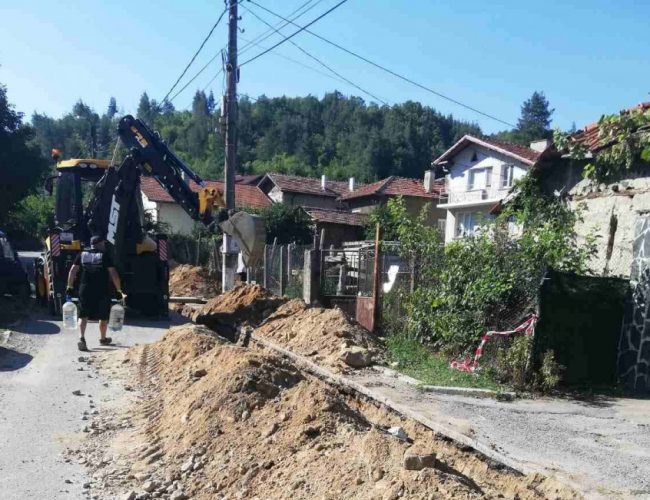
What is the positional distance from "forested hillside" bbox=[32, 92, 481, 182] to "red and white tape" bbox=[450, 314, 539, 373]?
Answer: 68346 mm

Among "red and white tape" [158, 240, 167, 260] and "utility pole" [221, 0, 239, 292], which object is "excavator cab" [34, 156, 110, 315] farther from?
"utility pole" [221, 0, 239, 292]

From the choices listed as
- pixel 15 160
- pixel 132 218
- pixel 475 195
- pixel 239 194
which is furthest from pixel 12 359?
pixel 239 194

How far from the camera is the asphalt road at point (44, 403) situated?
18.3 ft

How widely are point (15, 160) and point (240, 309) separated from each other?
2091 cm

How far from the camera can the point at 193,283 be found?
78.1 ft

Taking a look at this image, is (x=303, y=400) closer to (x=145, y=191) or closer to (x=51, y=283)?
(x=51, y=283)

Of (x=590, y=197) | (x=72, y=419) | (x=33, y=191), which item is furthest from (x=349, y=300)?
(x=33, y=191)

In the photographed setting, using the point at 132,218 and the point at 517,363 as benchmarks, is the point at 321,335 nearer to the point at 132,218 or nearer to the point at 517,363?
the point at 517,363

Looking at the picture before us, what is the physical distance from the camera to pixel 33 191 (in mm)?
33438

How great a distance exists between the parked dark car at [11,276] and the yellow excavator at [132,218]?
273cm

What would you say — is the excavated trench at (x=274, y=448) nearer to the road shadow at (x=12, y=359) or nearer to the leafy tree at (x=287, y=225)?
the road shadow at (x=12, y=359)

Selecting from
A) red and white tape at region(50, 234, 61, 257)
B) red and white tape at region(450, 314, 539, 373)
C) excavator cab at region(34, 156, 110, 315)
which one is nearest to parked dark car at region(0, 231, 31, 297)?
excavator cab at region(34, 156, 110, 315)

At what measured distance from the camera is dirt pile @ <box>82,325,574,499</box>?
4.79 m

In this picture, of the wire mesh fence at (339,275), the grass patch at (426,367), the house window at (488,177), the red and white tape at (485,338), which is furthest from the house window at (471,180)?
the red and white tape at (485,338)
